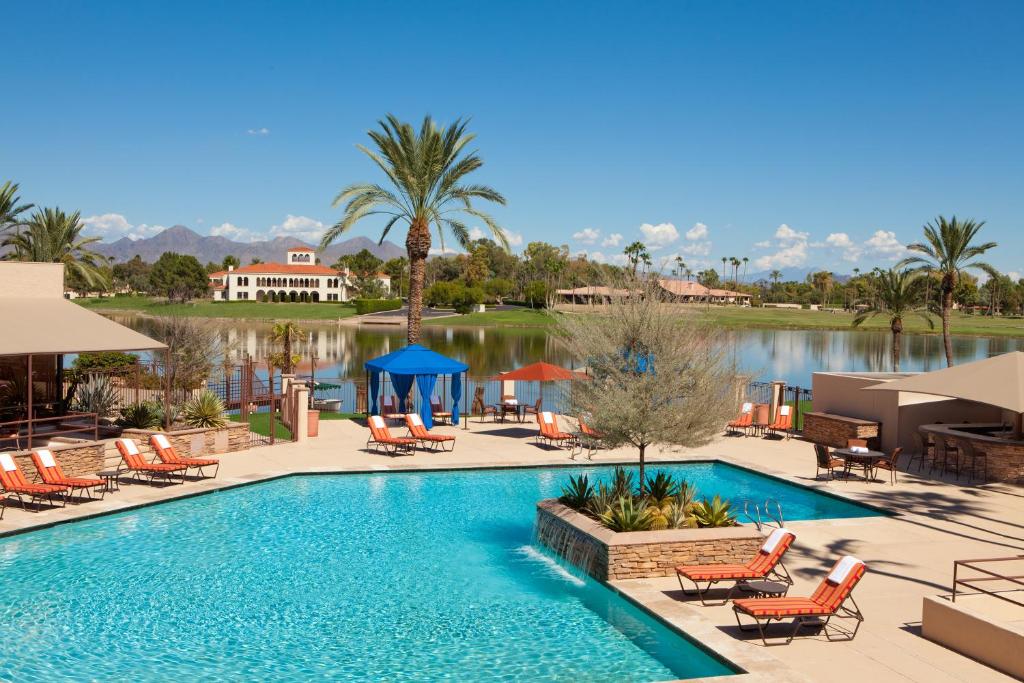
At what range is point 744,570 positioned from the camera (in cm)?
1085

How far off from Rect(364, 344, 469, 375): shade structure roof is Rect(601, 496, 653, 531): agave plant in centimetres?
1195

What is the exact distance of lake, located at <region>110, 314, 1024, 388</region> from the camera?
57219 millimetres

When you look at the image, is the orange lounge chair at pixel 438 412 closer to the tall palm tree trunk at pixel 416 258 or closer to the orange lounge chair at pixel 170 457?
the tall palm tree trunk at pixel 416 258

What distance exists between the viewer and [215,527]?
14344mm

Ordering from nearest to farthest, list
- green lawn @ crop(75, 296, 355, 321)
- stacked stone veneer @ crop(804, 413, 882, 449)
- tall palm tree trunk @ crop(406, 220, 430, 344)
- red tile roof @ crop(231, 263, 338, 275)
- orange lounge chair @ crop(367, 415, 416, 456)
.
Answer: orange lounge chair @ crop(367, 415, 416, 456) < stacked stone veneer @ crop(804, 413, 882, 449) < tall palm tree trunk @ crop(406, 220, 430, 344) < green lawn @ crop(75, 296, 355, 321) < red tile roof @ crop(231, 263, 338, 275)

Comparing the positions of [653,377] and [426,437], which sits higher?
[653,377]

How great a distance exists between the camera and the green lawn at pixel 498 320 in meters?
105

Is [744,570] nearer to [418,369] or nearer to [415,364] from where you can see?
[418,369]

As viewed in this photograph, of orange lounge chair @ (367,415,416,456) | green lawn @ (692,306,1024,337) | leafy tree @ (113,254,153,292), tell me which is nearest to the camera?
orange lounge chair @ (367,415,416,456)

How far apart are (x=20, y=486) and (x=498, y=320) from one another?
97735 mm

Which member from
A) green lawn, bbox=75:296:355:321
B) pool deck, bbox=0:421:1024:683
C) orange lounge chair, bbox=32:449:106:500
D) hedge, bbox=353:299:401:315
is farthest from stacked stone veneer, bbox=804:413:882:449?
hedge, bbox=353:299:401:315

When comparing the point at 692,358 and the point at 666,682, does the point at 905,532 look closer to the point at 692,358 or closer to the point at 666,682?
the point at 692,358

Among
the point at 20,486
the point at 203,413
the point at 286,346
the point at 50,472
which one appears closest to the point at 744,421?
the point at 203,413

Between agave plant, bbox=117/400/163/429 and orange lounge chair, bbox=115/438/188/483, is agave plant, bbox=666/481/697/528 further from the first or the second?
agave plant, bbox=117/400/163/429
